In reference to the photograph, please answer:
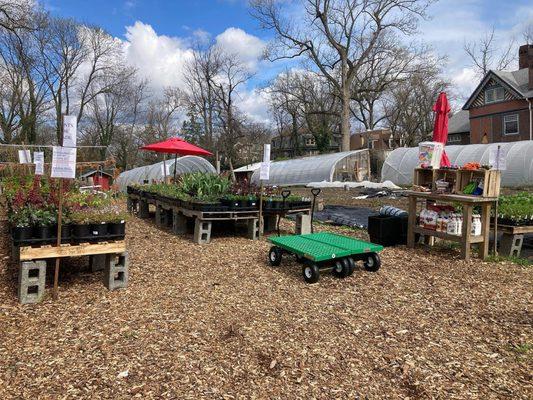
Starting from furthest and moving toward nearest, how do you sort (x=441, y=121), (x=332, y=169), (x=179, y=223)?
(x=332, y=169) → (x=179, y=223) → (x=441, y=121)

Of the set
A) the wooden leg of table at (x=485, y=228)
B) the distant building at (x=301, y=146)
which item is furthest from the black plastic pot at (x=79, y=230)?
the distant building at (x=301, y=146)

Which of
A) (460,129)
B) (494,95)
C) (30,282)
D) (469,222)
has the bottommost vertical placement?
(30,282)

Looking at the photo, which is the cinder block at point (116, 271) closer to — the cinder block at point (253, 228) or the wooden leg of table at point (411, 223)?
the cinder block at point (253, 228)

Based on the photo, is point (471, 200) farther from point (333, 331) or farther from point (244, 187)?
point (244, 187)

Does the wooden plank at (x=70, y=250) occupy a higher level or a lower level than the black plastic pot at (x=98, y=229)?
lower

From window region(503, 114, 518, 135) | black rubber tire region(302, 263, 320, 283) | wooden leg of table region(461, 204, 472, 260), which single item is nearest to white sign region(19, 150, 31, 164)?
black rubber tire region(302, 263, 320, 283)

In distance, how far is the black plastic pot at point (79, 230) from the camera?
4113 millimetres

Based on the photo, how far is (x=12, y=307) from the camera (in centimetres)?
381

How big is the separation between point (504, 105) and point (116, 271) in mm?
29711

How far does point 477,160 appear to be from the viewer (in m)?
19.3

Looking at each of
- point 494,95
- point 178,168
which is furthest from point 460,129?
point 178,168

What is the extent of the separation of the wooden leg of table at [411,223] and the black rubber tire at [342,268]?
2364mm

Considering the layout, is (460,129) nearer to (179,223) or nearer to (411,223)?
(411,223)

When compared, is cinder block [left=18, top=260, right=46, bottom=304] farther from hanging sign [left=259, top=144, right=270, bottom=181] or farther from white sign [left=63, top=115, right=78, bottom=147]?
hanging sign [left=259, top=144, right=270, bottom=181]
